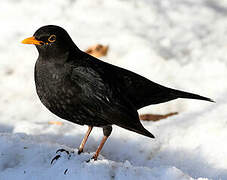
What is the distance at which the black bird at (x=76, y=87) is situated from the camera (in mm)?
3990

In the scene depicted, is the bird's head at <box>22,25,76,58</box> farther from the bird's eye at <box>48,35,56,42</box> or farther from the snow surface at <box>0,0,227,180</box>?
the snow surface at <box>0,0,227,180</box>

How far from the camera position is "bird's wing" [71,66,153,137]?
4008 mm

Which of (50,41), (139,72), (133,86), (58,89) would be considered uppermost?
(50,41)

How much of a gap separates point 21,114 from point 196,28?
353cm

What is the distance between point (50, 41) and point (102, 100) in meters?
0.72

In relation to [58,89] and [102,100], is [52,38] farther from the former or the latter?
[102,100]

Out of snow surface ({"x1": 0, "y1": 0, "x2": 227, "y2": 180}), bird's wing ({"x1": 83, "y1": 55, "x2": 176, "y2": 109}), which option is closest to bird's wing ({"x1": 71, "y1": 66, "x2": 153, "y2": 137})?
bird's wing ({"x1": 83, "y1": 55, "x2": 176, "y2": 109})

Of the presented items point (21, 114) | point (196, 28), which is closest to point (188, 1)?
point (196, 28)

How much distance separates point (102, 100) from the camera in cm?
406

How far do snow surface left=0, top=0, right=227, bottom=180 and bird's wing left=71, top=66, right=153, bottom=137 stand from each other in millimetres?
383

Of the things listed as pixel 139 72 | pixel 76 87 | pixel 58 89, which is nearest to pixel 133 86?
pixel 76 87

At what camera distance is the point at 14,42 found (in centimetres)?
769

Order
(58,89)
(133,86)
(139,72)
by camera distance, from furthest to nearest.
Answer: (139,72)
(133,86)
(58,89)

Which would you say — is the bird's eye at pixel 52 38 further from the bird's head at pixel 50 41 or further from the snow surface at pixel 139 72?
the snow surface at pixel 139 72
